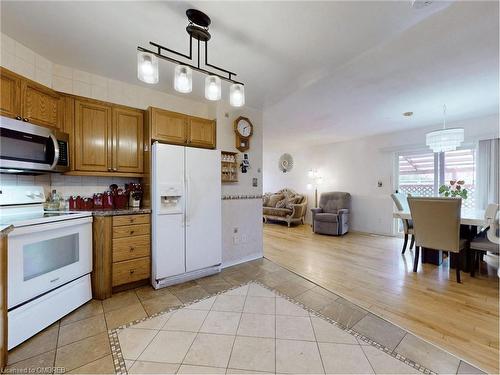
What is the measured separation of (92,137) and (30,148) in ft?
1.78

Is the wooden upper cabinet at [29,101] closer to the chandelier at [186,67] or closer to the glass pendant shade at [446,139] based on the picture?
the chandelier at [186,67]

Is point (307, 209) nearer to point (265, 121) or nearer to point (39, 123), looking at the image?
point (265, 121)

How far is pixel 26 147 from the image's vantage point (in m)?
1.89

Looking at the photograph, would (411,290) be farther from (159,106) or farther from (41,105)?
(41,105)

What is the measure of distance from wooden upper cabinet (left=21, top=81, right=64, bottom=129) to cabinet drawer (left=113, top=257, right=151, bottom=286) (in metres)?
1.53

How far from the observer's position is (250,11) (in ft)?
5.11

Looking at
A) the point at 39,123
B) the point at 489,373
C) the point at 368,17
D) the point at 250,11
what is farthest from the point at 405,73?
the point at 39,123

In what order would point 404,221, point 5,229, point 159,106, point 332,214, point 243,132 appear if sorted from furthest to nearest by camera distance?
point 332,214
point 404,221
point 243,132
point 159,106
point 5,229

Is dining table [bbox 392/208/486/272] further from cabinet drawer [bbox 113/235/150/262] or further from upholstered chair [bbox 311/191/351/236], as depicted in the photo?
cabinet drawer [bbox 113/235/150/262]

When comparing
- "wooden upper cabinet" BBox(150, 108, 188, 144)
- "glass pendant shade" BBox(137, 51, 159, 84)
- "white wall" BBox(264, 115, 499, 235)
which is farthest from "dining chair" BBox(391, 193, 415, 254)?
"glass pendant shade" BBox(137, 51, 159, 84)

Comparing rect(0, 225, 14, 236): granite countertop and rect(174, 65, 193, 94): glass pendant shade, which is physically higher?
rect(174, 65, 193, 94): glass pendant shade

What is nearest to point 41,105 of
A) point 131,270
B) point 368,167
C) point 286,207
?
point 131,270

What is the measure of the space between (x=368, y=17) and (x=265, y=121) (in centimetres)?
272

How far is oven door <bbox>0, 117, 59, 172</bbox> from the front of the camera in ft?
5.69
